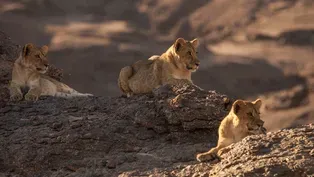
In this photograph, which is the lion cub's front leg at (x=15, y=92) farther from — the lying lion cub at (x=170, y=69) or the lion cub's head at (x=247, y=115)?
the lion cub's head at (x=247, y=115)

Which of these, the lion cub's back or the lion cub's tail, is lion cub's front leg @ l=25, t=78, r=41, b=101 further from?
the lion cub's back

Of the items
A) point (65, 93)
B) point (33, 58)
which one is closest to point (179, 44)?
point (65, 93)

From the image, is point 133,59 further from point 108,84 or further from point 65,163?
point 65,163

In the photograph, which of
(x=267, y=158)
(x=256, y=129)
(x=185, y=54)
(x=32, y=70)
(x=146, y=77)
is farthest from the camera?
(x=32, y=70)

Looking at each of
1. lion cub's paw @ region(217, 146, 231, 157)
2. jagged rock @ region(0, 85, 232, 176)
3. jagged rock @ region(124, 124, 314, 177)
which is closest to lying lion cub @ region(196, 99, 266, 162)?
lion cub's paw @ region(217, 146, 231, 157)

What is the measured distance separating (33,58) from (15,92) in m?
0.99

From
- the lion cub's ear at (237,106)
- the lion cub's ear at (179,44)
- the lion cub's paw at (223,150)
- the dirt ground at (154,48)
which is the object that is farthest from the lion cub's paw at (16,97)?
the lion cub's paw at (223,150)

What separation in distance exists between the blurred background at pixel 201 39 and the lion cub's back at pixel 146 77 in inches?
968

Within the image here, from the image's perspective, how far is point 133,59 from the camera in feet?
183

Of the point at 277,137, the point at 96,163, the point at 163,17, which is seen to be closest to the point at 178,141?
the point at 96,163

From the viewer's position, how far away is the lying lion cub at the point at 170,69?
16891 millimetres

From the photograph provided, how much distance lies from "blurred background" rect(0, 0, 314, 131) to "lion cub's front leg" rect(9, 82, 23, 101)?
2586 cm

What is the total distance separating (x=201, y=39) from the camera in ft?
221

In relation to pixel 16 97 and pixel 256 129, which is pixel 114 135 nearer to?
pixel 256 129
